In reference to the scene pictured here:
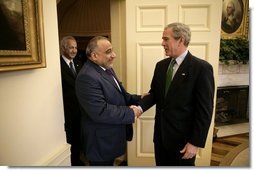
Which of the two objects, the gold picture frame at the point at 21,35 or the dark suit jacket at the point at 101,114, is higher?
the gold picture frame at the point at 21,35

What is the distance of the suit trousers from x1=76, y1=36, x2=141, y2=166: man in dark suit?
0.24 metres

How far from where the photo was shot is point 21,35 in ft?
2.09

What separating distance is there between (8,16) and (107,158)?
0.85 metres

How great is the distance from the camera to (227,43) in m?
1.87

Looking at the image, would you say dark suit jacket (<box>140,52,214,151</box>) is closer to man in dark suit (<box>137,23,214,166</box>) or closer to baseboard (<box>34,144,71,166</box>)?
man in dark suit (<box>137,23,214,166</box>)

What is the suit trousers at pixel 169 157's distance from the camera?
1.15 metres

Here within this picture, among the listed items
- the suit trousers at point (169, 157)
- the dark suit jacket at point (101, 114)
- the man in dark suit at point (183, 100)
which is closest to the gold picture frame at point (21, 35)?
the dark suit jacket at point (101, 114)

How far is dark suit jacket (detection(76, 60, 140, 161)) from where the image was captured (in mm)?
1027

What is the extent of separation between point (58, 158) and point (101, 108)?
301 millimetres

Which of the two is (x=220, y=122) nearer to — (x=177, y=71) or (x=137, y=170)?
(x=177, y=71)

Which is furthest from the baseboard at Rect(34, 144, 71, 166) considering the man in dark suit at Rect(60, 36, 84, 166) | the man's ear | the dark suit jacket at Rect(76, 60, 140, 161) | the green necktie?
the green necktie

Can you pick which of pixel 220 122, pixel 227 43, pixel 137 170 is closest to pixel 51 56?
pixel 137 170

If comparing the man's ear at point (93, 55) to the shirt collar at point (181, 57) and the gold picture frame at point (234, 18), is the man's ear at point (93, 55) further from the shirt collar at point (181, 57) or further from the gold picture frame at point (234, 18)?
the gold picture frame at point (234, 18)

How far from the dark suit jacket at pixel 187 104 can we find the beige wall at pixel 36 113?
1.88 ft
